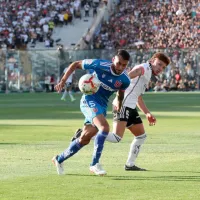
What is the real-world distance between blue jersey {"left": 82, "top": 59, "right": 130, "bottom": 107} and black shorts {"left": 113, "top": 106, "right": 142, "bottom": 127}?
0.84 meters

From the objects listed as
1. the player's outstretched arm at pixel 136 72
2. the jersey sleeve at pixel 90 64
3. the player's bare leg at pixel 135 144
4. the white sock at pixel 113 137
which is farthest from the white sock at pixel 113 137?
the jersey sleeve at pixel 90 64

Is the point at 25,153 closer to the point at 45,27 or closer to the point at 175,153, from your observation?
the point at 175,153

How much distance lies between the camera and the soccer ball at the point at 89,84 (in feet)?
48.2

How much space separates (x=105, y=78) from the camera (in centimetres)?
1506

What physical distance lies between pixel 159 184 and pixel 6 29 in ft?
179

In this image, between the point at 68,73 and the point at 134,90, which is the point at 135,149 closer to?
the point at 134,90

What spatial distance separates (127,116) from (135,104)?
315 mm

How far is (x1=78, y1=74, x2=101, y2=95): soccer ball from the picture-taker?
14703 millimetres

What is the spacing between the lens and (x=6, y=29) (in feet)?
221

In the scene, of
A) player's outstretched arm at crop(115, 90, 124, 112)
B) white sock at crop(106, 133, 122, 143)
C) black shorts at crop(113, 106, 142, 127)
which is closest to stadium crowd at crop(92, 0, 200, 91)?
black shorts at crop(113, 106, 142, 127)

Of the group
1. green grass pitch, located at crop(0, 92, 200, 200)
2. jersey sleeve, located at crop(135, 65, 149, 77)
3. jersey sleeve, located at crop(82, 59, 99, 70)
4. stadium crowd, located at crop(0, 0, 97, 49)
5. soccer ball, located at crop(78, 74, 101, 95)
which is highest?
jersey sleeve, located at crop(82, 59, 99, 70)

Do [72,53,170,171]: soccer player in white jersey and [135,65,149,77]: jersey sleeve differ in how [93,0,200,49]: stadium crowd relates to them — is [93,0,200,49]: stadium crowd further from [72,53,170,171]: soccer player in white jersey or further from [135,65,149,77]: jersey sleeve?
[135,65,149,77]: jersey sleeve

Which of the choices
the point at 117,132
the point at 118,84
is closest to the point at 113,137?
the point at 117,132

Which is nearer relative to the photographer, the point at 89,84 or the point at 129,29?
the point at 89,84
